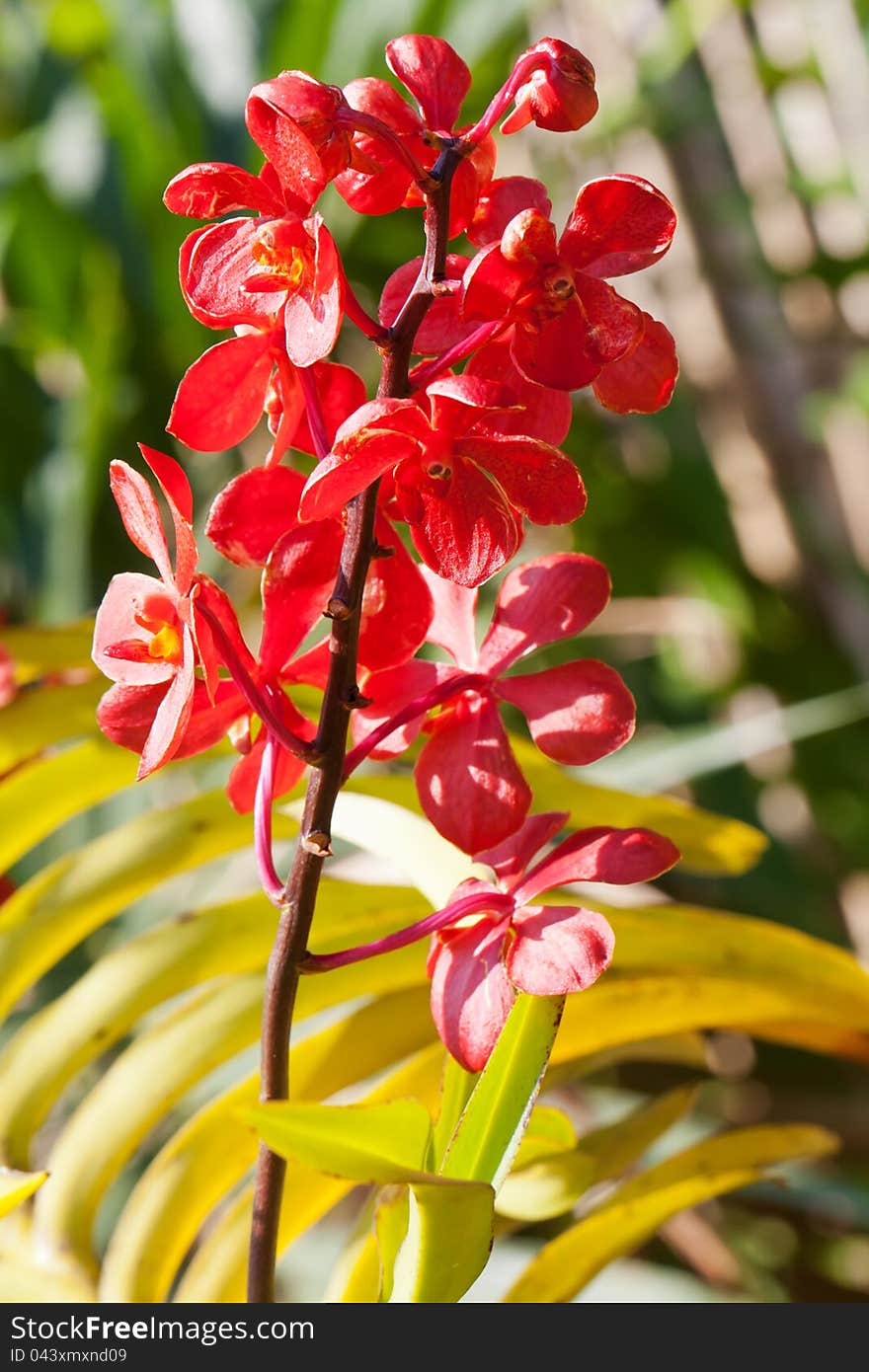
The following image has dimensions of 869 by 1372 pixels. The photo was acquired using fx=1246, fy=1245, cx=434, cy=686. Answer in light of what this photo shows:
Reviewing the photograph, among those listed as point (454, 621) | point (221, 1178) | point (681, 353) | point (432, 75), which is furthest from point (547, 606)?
point (681, 353)

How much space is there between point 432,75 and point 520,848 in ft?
0.61

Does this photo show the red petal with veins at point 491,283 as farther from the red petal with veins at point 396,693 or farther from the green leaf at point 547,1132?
the green leaf at point 547,1132

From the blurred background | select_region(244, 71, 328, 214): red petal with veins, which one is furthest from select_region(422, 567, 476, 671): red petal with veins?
the blurred background

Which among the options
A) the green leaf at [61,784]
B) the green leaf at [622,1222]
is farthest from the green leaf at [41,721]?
the green leaf at [622,1222]

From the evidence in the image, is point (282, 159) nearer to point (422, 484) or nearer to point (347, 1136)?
point (422, 484)

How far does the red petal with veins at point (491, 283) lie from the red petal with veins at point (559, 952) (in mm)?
131

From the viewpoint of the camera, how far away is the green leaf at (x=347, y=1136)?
0.24m

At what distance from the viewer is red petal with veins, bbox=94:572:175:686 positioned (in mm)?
281

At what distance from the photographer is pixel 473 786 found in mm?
287

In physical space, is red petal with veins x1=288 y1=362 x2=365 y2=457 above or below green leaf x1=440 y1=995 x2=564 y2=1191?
above

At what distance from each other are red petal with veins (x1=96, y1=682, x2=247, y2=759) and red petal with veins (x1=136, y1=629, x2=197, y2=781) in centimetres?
2

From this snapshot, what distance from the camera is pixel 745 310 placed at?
1.43m

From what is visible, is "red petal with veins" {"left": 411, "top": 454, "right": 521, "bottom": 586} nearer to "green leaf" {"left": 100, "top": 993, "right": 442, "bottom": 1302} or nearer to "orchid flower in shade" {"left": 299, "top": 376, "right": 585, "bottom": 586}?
"orchid flower in shade" {"left": 299, "top": 376, "right": 585, "bottom": 586}
